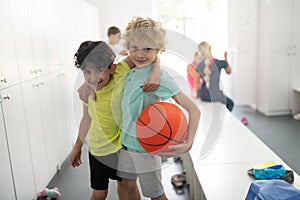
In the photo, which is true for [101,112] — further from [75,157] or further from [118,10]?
[118,10]

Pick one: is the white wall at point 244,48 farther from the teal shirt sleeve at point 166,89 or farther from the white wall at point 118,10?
the teal shirt sleeve at point 166,89

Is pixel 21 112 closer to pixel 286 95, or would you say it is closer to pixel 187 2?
pixel 286 95

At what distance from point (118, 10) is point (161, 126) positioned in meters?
4.69

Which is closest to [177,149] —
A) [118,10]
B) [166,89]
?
[166,89]

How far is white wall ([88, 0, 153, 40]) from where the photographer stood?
5609 millimetres

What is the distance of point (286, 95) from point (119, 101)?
12.2 ft

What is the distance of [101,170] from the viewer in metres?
1.67

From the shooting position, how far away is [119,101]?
1.45m

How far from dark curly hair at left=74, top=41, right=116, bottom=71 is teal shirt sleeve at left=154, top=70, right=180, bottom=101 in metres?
0.26

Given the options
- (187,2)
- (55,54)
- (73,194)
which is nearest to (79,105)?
(73,194)

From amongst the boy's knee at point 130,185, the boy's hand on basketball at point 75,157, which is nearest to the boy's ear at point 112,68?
the boy's hand on basketball at point 75,157

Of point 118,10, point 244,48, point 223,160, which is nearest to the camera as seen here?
point 223,160

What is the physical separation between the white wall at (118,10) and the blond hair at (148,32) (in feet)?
14.5

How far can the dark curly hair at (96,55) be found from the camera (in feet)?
4.61
